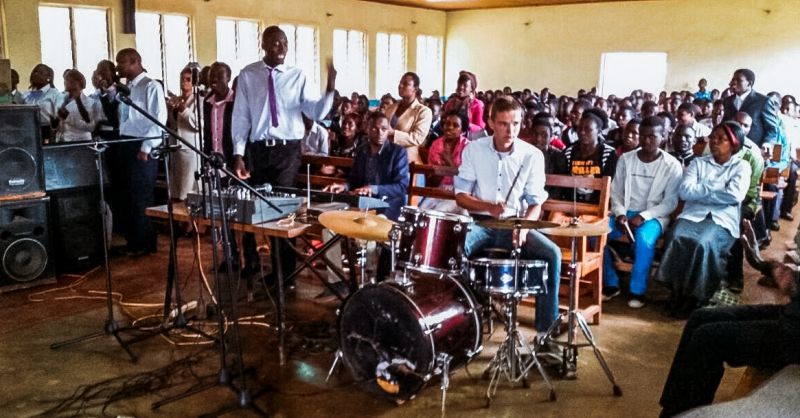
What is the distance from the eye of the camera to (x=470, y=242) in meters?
4.14

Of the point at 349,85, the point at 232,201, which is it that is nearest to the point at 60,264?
the point at 232,201

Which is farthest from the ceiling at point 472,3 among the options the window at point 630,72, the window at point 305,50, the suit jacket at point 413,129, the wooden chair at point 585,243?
the wooden chair at point 585,243

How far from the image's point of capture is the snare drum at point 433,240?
3.49 metres

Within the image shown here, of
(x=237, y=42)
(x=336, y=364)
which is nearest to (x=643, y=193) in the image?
(x=336, y=364)

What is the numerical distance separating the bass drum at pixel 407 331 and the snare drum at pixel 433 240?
0.21ft

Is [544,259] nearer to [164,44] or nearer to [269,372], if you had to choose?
[269,372]

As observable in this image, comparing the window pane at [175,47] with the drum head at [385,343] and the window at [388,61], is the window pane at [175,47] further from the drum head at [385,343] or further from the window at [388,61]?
the drum head at [385,343]

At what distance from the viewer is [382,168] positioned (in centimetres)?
509

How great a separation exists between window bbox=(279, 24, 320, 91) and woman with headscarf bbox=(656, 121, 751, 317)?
39.3 ft

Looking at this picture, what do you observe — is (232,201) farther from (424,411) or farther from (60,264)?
(60,264)

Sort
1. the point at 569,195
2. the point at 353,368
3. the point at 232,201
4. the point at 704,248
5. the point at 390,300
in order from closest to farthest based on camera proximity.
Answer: the point at 390,300 → the point at 353,368 → the point at 232,201 → the point at 704,248 → the point at 569,195

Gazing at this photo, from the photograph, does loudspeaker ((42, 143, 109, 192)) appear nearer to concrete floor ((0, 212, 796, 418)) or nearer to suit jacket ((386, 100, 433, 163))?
concrete floor ((0, 212, 796, 418))

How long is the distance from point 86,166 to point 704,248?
487cm

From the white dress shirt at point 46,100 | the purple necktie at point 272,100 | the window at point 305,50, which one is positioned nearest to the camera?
the purple necktie at point 272,100
